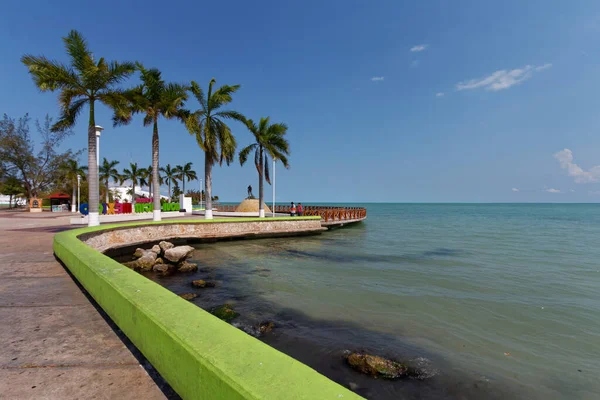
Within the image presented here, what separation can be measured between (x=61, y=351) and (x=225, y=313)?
4.45m

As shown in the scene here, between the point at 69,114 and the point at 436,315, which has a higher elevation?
the point at 69,114

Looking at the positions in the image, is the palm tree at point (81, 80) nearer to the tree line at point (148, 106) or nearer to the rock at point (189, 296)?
the tree line at point (148, 106)

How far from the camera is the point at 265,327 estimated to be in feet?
23.4

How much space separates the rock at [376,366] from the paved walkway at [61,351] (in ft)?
12.3

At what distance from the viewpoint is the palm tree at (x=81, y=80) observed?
15.0 metres

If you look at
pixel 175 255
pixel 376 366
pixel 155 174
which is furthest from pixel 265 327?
pixel 155 174

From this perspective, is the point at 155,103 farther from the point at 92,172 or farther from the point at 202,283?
the point at 202,283

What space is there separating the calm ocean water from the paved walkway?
11.2 ft

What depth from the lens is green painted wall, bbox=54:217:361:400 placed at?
189 cm

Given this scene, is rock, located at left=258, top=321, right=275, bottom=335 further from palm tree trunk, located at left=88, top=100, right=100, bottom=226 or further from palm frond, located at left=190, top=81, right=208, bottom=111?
palm frond, located at left=190, top=81, right=208, bottom=111

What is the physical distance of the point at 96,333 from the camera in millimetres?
4109

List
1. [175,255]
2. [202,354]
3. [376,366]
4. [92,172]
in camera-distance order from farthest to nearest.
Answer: [92,172] < [175,255] < [376,366] < [202,354]

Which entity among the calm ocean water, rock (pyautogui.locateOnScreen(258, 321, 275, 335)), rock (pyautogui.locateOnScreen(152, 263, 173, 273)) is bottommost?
the calm ocean water

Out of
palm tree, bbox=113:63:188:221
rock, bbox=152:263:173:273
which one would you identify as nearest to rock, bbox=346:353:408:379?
rock, bbox=152:263:173:273
